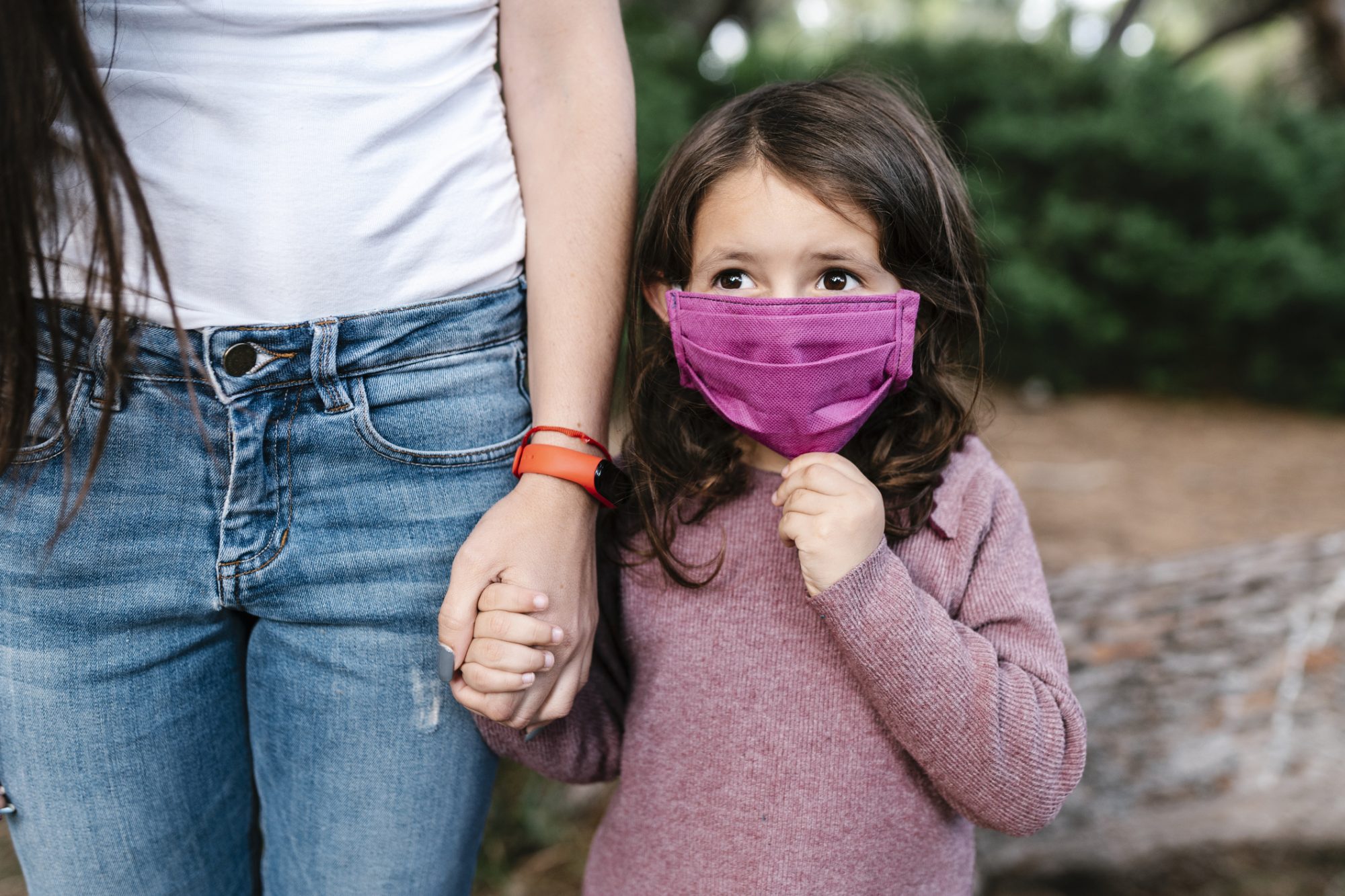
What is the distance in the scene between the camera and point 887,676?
115 cm

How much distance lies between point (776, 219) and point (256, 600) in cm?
80

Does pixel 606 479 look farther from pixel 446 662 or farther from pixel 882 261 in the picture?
pixel 882 261

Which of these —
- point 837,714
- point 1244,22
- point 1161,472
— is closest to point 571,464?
point 837,714

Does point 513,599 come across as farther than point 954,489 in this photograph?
No

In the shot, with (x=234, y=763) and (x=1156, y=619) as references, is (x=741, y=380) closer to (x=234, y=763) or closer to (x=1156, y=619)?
(x=234, y=763)

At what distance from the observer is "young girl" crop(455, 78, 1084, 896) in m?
1.16

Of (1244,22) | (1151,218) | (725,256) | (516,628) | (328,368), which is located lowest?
(1151,218)

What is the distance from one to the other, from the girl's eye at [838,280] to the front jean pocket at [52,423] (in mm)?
889

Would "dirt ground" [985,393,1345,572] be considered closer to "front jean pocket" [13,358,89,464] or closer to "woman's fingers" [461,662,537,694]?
"woman's fingers" [461,662,537,694]

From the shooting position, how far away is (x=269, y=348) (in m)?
1.08

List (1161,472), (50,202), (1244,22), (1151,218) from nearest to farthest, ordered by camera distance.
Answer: (50,202) < (1161,472) < (1151,218) < (1244,22)

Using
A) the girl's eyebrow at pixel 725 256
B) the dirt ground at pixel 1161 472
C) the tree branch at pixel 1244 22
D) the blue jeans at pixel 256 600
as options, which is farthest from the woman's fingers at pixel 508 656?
the tree branch at pixel 1244 22

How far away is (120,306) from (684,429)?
2.38 ft

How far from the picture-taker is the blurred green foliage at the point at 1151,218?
22.2 feet
